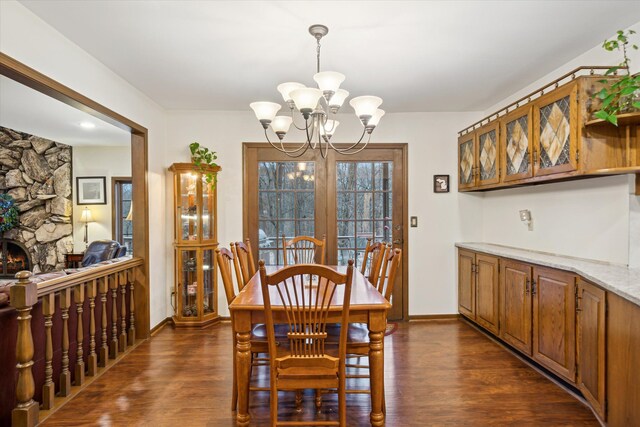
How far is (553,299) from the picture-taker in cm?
263

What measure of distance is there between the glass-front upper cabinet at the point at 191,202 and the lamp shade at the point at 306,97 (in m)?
2.18

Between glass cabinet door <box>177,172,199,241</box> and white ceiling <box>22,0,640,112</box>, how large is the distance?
95 cm

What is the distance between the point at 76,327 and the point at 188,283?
54.5 inches

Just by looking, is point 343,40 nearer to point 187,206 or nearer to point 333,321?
point 333,321

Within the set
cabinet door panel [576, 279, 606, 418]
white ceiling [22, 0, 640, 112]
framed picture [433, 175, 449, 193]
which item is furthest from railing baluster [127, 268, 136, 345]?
cabinet door panel [576, 279, 606, 418]

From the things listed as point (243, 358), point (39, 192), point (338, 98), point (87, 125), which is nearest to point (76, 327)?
point (243, 358)

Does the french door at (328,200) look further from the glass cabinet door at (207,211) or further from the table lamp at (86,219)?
the table lamp at (86,219)

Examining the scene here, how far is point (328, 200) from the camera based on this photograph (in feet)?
14.4

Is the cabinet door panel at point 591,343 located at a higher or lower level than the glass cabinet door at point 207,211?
lower

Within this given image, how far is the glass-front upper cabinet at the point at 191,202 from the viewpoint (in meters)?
4.01

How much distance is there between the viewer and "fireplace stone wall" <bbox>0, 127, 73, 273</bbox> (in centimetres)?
553

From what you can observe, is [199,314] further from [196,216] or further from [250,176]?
[250,176]

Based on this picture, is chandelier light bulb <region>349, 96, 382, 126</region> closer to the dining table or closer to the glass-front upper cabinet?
the dining table

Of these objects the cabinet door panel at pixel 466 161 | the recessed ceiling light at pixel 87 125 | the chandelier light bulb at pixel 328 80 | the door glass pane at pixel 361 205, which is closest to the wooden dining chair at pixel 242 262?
the chandelier light bulb at pixel 328 80
